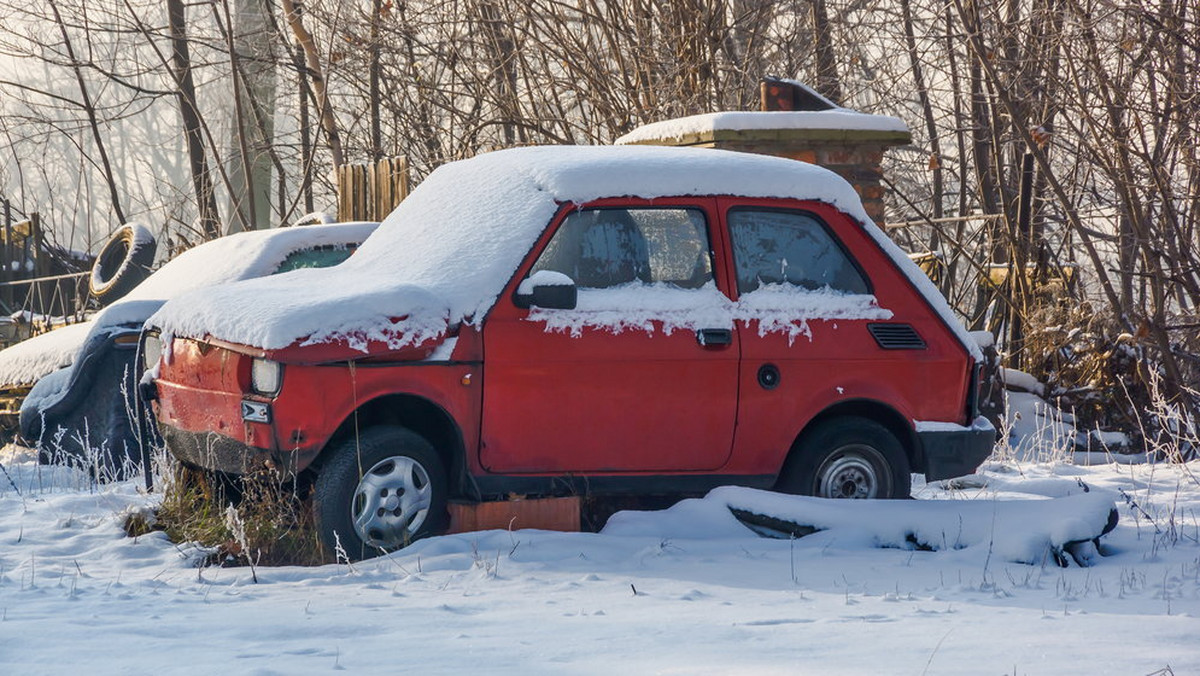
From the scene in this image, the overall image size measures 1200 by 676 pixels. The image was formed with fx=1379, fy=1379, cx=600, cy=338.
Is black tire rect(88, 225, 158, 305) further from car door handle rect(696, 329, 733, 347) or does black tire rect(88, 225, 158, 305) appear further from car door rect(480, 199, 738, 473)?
car door handle rect(696, 329, 733, 347)

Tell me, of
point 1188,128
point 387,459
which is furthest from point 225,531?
point 1188,128

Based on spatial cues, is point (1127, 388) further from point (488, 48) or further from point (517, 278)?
point (488, 48)

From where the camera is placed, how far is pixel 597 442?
5.86m

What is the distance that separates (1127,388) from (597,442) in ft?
18.1

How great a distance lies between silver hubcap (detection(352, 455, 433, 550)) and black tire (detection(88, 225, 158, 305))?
6213 mm

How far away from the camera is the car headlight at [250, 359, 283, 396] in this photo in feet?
17.3

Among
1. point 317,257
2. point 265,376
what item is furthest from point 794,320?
point 317,257

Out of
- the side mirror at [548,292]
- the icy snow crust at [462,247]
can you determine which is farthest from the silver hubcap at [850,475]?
the side mirror at [548,292]

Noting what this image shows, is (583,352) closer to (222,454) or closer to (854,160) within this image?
(222,454)

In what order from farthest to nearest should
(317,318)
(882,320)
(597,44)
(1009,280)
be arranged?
1. (597,44)
2. (1009,280)
3. (882,320)
4. (317,318)

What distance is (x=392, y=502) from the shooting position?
5.50 meters

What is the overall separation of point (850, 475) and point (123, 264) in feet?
23.1

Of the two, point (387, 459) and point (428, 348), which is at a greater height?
point (428, 348)

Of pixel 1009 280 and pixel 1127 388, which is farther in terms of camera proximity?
pixel 1009 280
